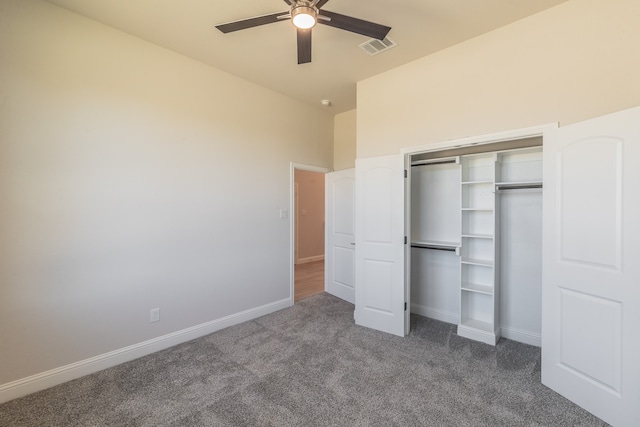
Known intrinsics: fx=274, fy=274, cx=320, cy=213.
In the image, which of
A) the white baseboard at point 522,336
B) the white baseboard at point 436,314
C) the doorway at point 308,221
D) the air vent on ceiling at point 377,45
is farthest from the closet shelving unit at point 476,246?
the doorway at point 308,221

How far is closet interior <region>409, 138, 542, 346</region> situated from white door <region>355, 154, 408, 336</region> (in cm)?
53

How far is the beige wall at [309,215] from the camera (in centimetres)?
717

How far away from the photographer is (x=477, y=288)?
3.13 metres

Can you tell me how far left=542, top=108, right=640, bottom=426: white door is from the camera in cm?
173

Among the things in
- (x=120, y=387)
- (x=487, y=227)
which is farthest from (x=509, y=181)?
(x=120, y=387)

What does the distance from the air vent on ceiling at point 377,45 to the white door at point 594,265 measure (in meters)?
1.64

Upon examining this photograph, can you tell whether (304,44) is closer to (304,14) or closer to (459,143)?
(304,14)

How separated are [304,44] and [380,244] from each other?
87.7 inches

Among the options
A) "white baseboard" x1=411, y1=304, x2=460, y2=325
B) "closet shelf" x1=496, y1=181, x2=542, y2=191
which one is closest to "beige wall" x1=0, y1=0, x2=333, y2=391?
Result: "white baseboard" x1=411, y1=304, x2=460, y2=325

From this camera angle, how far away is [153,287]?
280 cm

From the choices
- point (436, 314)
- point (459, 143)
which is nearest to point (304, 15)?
point (459, 143)

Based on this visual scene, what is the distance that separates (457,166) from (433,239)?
989 mm

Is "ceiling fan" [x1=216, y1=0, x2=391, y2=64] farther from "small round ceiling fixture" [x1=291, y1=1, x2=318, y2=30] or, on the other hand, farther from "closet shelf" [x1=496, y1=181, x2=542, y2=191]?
"closet shelf" [x1=496, y1=181, x2=542, y2=191]

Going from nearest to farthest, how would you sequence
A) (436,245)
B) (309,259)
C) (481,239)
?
(481,239)
(436,245)
(309,259)
